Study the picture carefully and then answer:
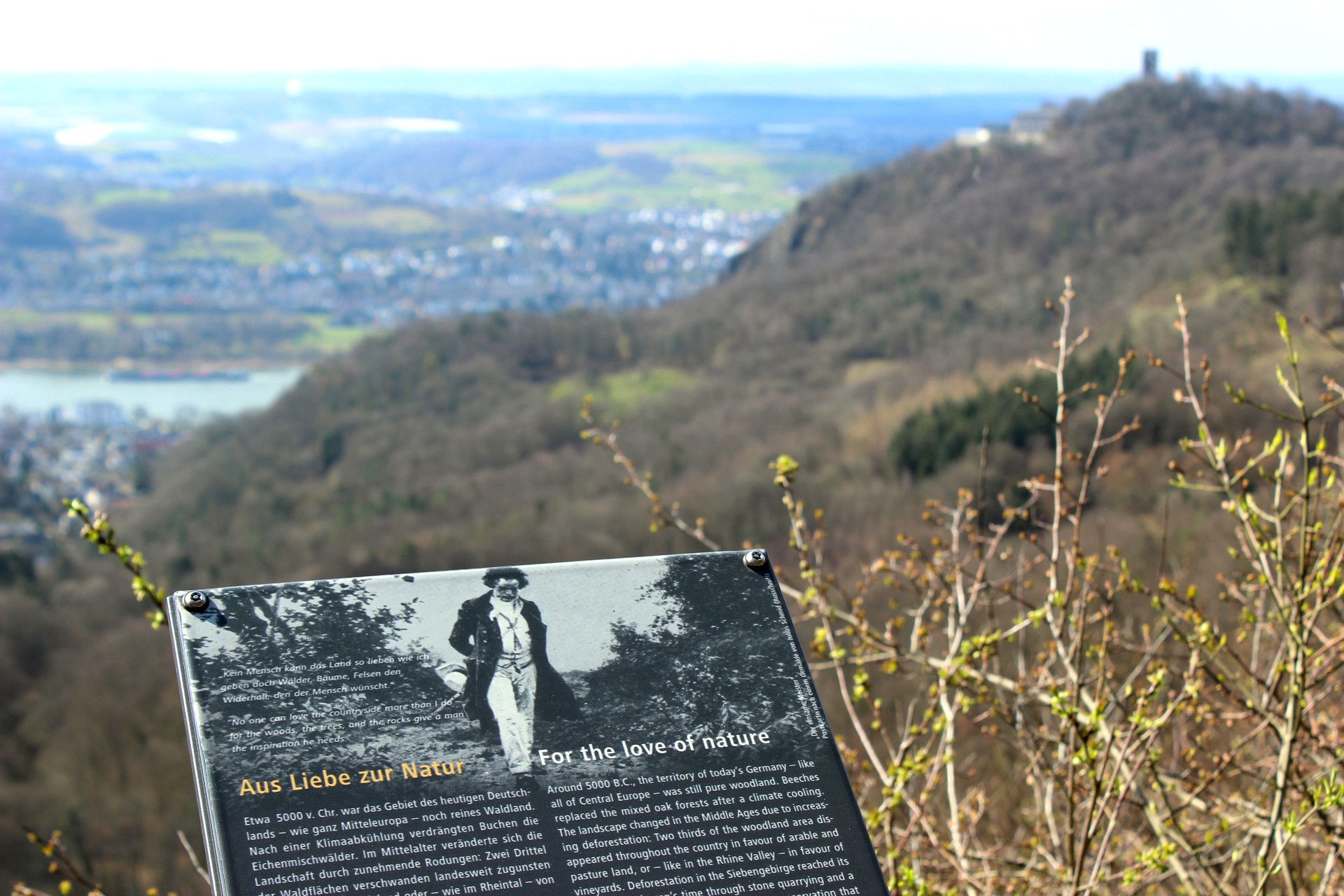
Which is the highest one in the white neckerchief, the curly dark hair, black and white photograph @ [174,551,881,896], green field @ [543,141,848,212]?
green field @ [543,141,848,212]

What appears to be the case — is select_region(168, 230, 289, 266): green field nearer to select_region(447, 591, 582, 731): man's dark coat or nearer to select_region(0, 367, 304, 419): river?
select_region(0, 367, 304, 419): river

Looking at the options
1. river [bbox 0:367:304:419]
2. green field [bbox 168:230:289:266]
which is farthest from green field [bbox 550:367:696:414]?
green field [bbox 168:230:289:266]

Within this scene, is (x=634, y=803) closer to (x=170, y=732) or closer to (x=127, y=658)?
(x=170, y=732)

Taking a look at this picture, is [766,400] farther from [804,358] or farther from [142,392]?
[142,392]

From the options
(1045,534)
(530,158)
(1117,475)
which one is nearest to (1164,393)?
(1117,475)

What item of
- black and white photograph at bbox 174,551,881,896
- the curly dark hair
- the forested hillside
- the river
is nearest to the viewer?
black and white photograph at bbox 174,551,881,896

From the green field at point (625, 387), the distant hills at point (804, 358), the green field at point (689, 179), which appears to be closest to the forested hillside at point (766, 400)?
the distant hills at point (804, 358)

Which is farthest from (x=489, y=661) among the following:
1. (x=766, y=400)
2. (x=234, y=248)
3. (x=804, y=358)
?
(x=234, y=248)
